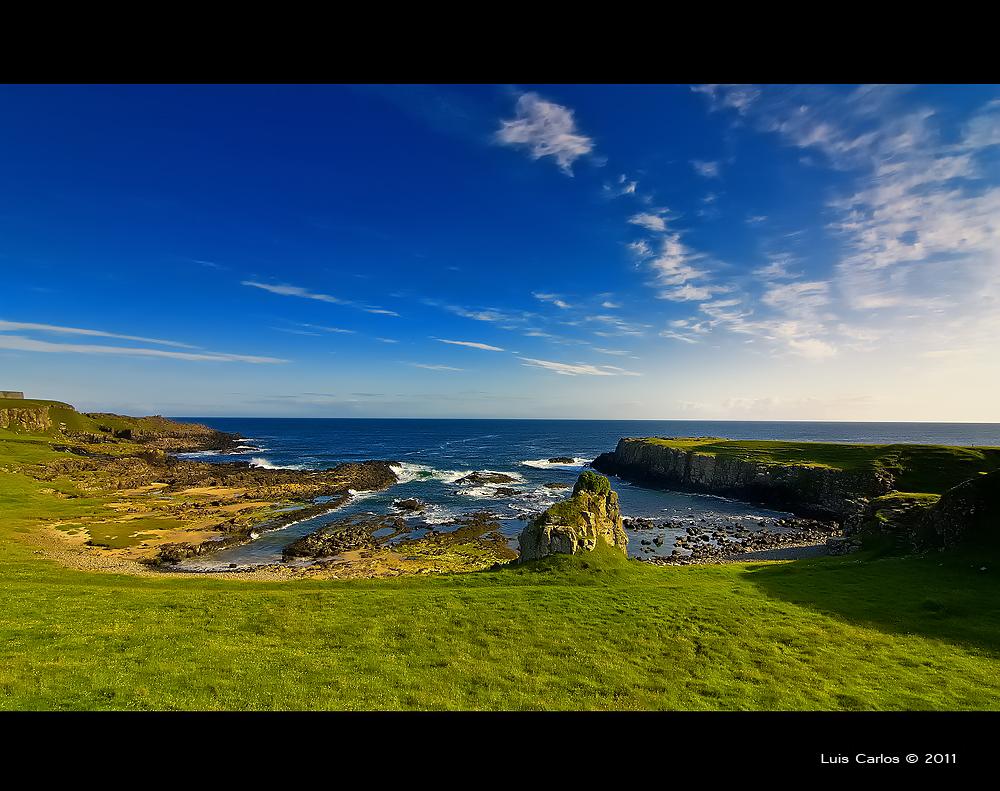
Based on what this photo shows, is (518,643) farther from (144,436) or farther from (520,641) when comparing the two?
(144,436)

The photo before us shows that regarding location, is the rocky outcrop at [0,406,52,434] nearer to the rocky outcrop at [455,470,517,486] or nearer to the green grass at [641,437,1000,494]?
the rocky outcrop at [455,470,517,486]

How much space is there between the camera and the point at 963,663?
16781 mm

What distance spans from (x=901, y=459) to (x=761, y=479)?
23416 millimetres

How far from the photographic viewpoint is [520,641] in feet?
62.3

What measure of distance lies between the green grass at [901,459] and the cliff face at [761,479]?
3654mm

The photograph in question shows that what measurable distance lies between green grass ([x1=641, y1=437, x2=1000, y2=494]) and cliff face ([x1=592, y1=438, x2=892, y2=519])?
365 cm

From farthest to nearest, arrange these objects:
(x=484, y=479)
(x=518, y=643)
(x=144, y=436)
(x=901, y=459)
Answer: (x=144, y=436), (x=484, y=479), (x=901, y=459), (x=518, y=643)

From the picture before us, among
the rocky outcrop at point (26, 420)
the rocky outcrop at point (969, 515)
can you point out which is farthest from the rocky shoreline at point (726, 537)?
the rocky outcrop at point (26, 420)

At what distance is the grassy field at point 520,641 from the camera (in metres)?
14.2

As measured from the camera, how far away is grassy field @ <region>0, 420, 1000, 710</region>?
14.2 meters

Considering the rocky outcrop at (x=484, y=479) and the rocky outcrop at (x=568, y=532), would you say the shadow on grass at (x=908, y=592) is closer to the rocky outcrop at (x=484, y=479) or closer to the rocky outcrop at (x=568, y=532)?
the rocky outcrop at (x=568, y=532)

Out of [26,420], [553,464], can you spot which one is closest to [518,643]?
[553,464]
